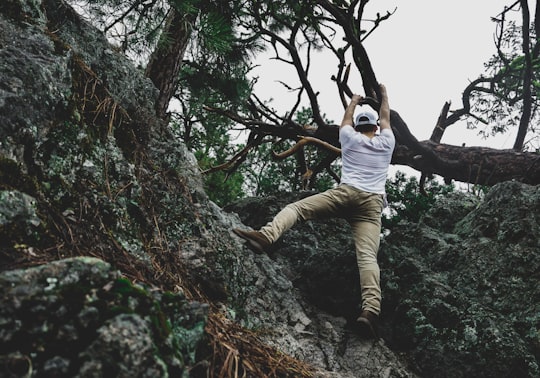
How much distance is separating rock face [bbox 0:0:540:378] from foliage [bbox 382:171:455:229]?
0.75 m

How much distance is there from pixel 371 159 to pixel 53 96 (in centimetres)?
245

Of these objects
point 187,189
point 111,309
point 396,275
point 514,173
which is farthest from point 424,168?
point 111,309

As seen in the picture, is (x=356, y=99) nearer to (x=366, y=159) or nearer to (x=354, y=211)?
(x=366, y=159)

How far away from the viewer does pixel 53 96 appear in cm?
195

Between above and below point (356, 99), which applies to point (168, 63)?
below

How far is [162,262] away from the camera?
2.16 m

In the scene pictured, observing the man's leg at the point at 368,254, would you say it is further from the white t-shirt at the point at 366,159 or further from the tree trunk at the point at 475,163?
the tree trunk at the point at 475,163

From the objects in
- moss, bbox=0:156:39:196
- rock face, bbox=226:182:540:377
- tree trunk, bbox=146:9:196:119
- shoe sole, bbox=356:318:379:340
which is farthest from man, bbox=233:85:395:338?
moss, bbox=0:156:39:196

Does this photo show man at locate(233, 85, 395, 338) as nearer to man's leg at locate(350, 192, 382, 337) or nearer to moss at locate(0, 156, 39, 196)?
man's leg at locate(350, 192, 382, 337)

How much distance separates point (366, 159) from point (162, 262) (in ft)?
6.57

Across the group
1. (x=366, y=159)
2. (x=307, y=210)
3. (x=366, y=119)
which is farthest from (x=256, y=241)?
(x=366, y=119)

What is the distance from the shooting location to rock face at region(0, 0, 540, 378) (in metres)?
1.01

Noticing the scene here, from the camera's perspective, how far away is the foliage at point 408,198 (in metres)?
5.44

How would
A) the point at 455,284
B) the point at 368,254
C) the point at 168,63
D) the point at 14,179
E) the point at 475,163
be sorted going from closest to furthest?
the point at 14,179 → the point at 368,254 → the point at 455,284 → the point at 168,63 → the point at 475,163
